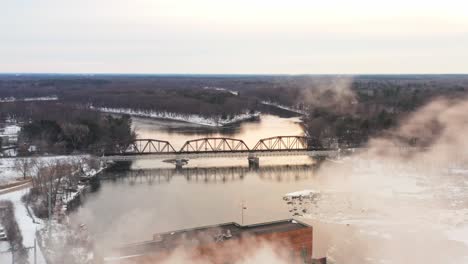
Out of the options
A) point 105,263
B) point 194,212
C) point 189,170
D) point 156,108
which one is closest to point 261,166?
point 189,170

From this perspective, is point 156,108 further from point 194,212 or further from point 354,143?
point 194,212

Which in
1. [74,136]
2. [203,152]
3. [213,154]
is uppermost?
[74,136]

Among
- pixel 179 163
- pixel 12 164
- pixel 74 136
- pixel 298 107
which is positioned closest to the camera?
pixel 12 164

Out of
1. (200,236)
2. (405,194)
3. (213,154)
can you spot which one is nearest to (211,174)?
(213,154)

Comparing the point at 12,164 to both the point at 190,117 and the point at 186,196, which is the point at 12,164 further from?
the point at 190,117

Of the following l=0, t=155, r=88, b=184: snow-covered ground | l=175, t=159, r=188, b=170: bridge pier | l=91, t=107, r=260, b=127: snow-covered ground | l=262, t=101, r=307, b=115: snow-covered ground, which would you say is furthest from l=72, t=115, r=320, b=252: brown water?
l=262, t=101, r=307, b=115: snow-covered ground

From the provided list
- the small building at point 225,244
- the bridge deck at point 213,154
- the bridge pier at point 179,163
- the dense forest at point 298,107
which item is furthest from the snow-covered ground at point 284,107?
the small building at point 225,244
